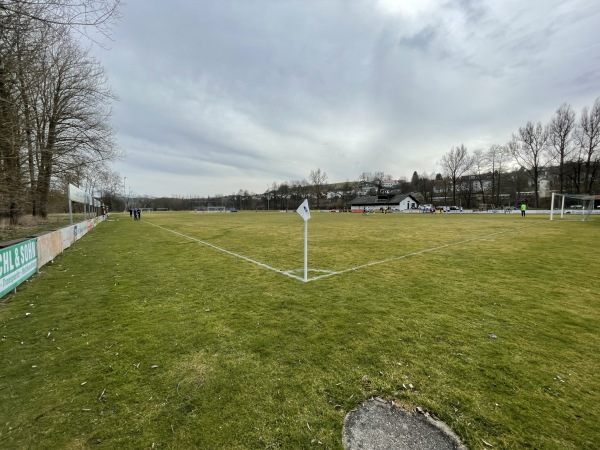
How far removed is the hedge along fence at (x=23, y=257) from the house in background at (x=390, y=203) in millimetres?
76763

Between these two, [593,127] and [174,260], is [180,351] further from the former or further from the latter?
[593,127]

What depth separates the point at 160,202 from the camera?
466ft

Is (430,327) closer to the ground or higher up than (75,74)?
closer to the ground

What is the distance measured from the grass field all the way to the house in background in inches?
3069

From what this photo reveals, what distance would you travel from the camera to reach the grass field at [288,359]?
7.84ft

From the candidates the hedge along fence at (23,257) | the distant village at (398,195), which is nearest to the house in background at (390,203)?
the distant village at (398,195)

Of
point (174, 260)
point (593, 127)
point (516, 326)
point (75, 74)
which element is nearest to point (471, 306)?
point (516, 326)

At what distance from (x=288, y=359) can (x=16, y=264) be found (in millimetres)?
6962

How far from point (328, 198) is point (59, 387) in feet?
390

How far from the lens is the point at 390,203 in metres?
88.5

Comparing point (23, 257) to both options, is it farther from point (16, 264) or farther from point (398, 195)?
point (398, 195)

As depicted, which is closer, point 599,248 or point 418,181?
point 599,248

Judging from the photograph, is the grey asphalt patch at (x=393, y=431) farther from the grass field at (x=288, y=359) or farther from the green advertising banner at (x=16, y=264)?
the green advertising banner at (x=16, y=264)

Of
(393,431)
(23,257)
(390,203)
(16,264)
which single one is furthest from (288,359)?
(390,203)
